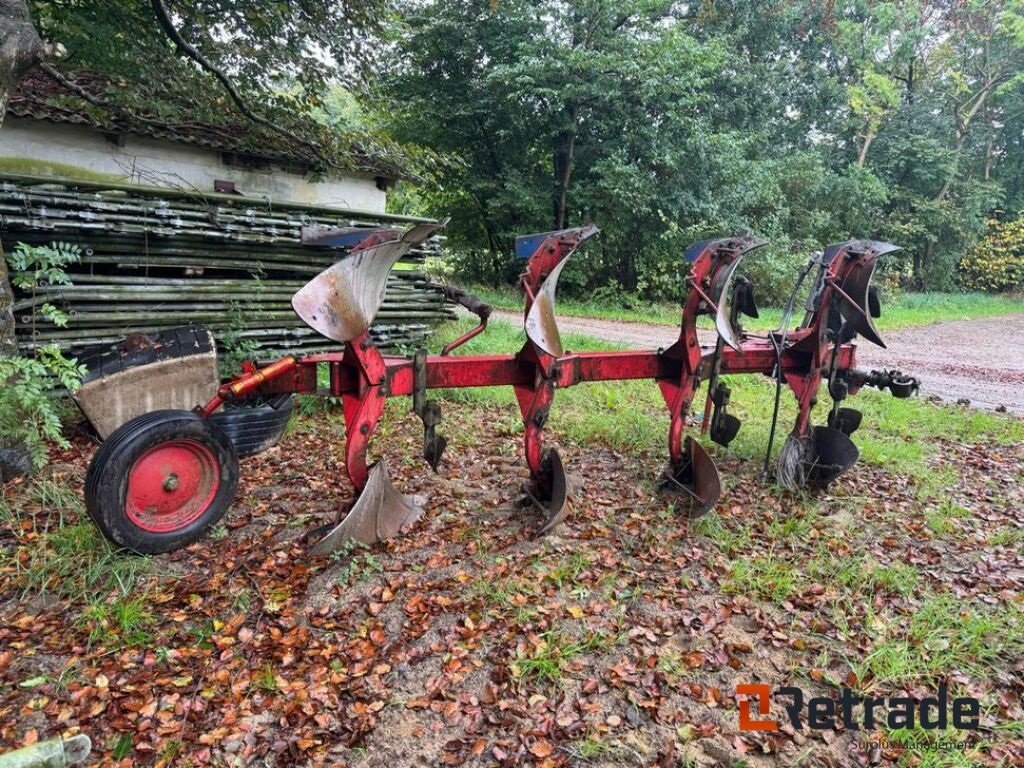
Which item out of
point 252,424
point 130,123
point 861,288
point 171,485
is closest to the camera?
point 171,485

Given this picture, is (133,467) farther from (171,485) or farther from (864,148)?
(864,148)

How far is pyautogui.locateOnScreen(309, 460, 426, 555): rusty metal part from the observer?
123 inches

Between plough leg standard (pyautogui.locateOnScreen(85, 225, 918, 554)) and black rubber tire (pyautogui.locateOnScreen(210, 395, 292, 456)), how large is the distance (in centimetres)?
143

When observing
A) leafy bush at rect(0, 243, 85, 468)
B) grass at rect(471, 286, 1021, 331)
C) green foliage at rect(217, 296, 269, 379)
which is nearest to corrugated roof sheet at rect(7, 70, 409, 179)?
green foliage at rect(217, 296, 269, 379)

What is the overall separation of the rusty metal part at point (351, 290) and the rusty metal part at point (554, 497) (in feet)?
4.61

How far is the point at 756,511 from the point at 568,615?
5.68 feet

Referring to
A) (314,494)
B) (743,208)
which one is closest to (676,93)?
(743,208)

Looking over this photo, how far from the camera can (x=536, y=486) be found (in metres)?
3.73

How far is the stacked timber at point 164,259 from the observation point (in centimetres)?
512

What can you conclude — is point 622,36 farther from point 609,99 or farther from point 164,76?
point 164,76

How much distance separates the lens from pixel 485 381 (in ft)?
11.1

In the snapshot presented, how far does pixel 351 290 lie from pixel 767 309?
16701 mm

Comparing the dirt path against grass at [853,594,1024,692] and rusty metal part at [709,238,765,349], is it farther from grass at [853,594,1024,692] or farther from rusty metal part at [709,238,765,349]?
rusty metal part at [709,238,765,349]

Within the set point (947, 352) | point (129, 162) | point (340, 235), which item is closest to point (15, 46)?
point (340, 235)
